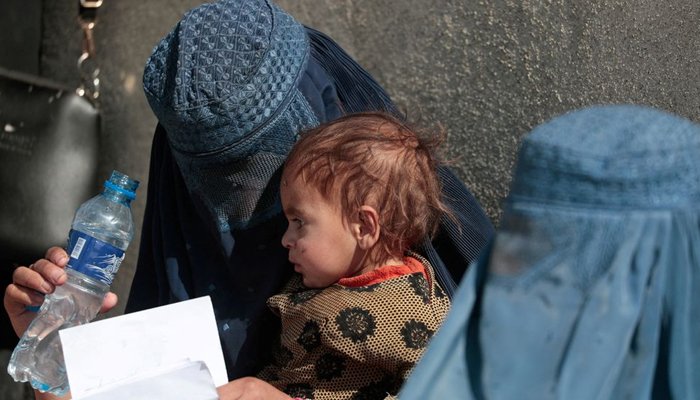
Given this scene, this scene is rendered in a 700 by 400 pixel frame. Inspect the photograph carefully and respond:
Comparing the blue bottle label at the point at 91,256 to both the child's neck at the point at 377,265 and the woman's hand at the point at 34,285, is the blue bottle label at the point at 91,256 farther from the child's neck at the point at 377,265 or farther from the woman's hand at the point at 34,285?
the child's neck at the point at 377,265

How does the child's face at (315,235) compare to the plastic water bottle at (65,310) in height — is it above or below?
above

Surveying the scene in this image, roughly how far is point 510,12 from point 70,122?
1837 mm

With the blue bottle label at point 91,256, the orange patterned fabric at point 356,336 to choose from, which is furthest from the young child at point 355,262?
the blue bottle label at point 91,256

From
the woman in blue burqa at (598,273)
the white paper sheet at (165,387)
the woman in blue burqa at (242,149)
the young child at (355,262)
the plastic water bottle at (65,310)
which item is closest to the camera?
the woman in blue burqa at (598,273)

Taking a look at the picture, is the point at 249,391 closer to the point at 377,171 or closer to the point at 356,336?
the point at 356,336

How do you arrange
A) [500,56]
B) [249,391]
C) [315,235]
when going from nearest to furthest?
1. [249,391]
2. [315,235]
3. [500,56]

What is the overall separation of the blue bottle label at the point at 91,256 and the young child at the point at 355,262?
0.40 m

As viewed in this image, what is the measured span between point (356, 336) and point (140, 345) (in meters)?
0.48

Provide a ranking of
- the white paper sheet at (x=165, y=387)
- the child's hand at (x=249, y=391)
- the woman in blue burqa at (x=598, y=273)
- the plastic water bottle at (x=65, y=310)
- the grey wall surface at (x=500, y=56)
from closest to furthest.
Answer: the woman in blue burqa at (x=598, y=273)
the white paper sheet at (x=165, y=387)
the child's hand at (x=249, y=391)
the plastic water bottle at (x=65, y=310)
the grey wall surface at (x=500, y=56)

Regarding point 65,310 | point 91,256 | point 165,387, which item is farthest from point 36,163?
point 165,387

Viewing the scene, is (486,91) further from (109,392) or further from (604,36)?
(109,392)

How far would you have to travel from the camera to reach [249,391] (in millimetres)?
2033

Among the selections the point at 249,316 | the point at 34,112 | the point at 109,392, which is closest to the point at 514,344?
the point at 109,392

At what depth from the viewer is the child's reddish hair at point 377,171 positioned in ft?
7.21
